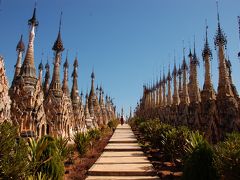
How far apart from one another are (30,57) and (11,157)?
11.6 m

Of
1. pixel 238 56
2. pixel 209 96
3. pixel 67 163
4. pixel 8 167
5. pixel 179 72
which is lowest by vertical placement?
pixel 67 163

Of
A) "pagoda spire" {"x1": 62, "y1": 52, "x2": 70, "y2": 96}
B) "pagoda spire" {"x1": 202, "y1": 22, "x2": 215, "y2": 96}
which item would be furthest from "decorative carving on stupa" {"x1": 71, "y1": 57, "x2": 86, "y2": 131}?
"pagoda spire" {"x1": 202, "y1": 22, "x2": 215, "y2": 96}

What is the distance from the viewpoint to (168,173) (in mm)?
9484

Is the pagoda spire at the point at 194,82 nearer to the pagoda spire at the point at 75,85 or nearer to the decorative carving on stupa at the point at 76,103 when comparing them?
the decorative carving on stupa at the point at 76,103

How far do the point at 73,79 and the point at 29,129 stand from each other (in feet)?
53.5

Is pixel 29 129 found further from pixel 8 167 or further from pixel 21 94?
pixel 8 167

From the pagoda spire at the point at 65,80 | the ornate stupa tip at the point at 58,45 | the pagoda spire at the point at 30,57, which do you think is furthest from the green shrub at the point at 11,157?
the pagoda spire at the point at 65,80

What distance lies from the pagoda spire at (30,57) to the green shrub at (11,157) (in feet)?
32.7

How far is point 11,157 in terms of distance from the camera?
6203mm

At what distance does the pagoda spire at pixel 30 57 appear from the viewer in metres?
16.1

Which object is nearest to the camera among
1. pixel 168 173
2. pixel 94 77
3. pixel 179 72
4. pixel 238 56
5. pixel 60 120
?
pixel 168 173

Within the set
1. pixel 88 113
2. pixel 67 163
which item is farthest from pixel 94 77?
pixel 67 163

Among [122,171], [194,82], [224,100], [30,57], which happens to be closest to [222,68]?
[224,100]

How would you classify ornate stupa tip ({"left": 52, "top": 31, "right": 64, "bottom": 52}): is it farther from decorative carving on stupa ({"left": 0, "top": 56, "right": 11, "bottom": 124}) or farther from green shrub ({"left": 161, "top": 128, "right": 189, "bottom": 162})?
green shrub ({"left": 161, "top": 128, "right": 189, "bottom": 162})
